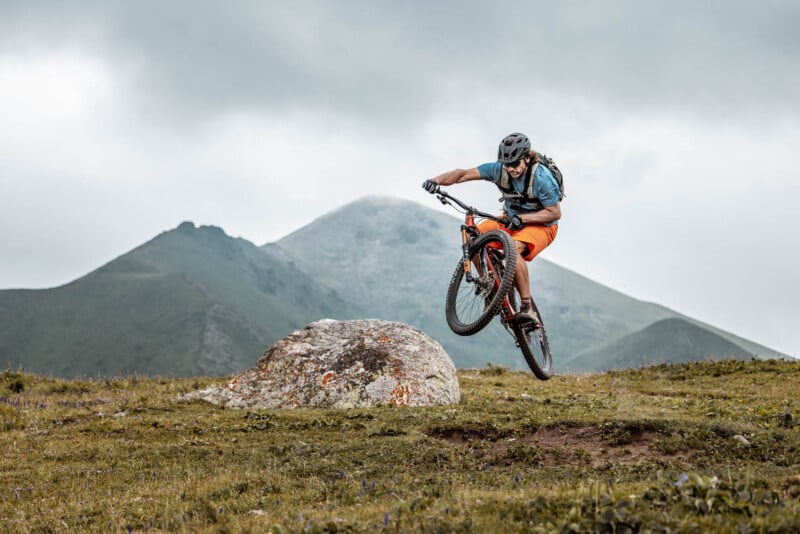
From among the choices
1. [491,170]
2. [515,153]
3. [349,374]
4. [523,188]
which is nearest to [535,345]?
[523,188]

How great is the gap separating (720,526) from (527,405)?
12.5 meters

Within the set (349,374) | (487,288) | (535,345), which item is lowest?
(349,374)

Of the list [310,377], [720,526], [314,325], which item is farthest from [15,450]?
[720,526]

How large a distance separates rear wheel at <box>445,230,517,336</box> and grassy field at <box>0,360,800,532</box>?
2.55m

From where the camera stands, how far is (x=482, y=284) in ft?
49.1

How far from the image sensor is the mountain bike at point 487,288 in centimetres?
1423

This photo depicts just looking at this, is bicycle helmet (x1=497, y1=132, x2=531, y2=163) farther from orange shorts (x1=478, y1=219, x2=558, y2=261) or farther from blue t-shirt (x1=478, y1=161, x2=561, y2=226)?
orange shorts (x1=478, y1=219, x2=558, y2=261)

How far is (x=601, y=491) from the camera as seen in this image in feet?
30.6

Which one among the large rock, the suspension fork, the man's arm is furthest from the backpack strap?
the large rock

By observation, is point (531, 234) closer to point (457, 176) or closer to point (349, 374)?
point (457, 176)

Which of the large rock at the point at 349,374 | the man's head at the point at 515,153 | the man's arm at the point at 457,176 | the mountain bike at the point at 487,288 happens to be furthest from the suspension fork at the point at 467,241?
the large rock at the point at 349,374

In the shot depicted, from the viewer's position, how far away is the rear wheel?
14.1m

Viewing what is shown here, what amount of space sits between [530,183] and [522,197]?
0.38 meters

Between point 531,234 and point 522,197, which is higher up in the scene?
point 522,197
